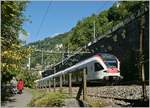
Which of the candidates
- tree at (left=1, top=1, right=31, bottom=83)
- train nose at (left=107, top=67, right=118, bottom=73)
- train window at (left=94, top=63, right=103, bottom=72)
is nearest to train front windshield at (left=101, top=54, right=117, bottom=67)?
train nose at (left=107, top=67, right=118, bottom=73)

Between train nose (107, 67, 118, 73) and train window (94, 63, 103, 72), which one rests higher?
train window (94, 63, 103, 72)

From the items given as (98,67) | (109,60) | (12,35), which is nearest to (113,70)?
(109,60)

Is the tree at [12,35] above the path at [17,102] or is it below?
above

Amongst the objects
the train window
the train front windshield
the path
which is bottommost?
the path

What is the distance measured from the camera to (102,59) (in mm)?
38781

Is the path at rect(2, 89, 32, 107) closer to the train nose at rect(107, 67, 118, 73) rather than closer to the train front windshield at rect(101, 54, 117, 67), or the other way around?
the train nose at rect(107, 67, 118, 73)

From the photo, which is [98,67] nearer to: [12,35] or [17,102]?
[12,35]

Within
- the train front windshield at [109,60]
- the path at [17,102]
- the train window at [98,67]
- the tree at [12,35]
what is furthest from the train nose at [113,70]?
the tree at [12,35]

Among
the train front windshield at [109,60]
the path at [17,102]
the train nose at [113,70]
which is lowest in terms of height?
the path at [17,102]

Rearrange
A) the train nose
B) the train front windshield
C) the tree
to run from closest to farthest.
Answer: the tree, the train nose, the train front windshield

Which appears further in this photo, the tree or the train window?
the train window

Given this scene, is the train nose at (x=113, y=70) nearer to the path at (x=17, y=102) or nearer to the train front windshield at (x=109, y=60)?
the train front windshield at (x=109, y=60)

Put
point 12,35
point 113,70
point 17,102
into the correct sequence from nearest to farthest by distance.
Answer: point 17,102
point 12,35
point 113,70

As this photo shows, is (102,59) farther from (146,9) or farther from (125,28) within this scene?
(125,28)
